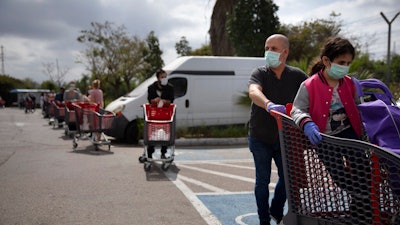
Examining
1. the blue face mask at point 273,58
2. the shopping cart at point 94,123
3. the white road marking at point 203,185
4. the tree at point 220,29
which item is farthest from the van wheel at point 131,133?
the tree at point 220,29

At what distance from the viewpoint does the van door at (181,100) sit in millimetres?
10624

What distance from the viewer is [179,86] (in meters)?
10.7

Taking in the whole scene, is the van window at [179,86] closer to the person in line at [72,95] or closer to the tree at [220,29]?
the person in line at [72,95]

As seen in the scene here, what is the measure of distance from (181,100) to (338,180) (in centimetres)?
870

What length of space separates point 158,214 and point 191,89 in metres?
6.91

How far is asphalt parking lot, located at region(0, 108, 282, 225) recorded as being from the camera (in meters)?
4.05

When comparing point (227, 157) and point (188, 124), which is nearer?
point (227, 157)

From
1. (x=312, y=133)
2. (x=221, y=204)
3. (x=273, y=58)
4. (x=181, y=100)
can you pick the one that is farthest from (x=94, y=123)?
(x=312, y=133)

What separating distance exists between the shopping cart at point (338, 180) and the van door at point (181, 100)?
27.0 ft

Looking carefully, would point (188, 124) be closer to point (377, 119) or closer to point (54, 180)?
point (54, 180)

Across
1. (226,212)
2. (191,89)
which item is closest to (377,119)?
(226,212)

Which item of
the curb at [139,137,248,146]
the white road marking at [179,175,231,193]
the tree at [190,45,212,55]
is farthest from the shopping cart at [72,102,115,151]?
the tree at [190,45,212,55]

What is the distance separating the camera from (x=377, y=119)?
2033mm

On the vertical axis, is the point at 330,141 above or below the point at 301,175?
above
